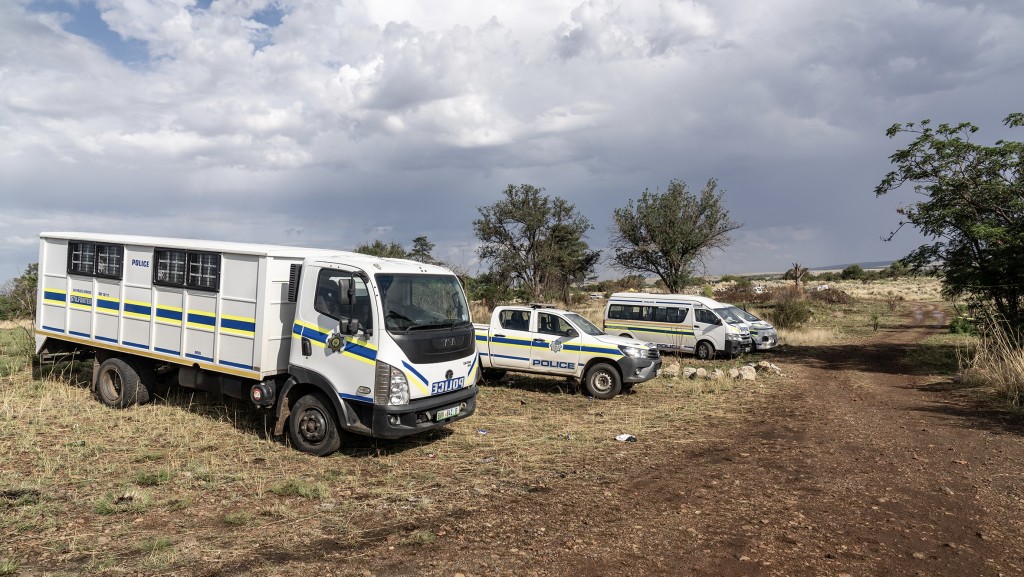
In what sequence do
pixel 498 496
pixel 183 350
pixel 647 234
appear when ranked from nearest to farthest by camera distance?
1. pixel 498 496
2. pixel 183 350
3. pixel 647 234

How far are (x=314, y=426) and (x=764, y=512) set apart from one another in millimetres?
5330

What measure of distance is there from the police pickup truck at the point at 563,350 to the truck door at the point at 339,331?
4.94 metres

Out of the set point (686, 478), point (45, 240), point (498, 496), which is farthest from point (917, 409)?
point (45, 240)

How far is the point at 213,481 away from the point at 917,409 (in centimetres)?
1155

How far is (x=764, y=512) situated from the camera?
5.71 m

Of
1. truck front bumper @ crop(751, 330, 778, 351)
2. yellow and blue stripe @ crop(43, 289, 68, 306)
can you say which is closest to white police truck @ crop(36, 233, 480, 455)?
yellow and blue stripe @ crop(43, 289, 68, 306)

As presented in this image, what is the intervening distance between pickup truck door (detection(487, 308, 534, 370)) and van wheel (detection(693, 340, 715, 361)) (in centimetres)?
860

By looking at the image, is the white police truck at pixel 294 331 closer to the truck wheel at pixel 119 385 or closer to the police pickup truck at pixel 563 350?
the truck wheel at pixel 119 385

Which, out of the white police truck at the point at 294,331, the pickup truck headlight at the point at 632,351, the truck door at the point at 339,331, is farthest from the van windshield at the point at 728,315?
the truck door at the point at 339,331

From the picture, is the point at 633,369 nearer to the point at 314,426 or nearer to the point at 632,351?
the point at 632,351

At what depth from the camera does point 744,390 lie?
1342cm

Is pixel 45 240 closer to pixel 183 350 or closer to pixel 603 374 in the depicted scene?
pixel 183 350

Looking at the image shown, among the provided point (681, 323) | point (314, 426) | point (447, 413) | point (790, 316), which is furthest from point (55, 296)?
point (790, 316)

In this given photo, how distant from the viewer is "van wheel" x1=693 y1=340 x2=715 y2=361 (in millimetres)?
19016
